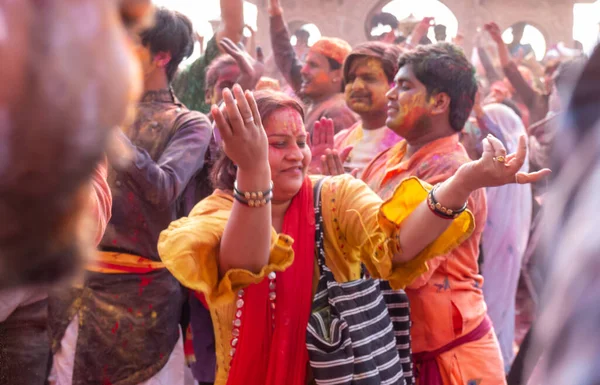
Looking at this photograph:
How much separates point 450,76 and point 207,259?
1287mm

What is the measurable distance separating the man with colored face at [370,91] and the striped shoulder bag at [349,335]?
1.40 meters

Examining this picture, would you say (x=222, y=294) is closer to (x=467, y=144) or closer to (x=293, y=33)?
(x=467, y=144)

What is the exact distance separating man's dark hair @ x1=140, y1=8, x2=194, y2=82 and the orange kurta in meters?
1.06

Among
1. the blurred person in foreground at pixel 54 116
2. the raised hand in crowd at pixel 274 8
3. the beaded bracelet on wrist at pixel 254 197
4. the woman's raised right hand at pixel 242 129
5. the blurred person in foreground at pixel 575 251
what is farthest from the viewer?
the raised hand in crowd at pixel 274 8

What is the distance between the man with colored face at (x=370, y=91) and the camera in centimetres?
325

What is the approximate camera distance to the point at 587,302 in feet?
1.91

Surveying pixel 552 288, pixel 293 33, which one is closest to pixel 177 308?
pixel 552 288

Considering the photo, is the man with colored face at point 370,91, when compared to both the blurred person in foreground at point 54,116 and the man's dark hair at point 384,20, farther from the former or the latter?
the man's dark hair at point 384,20

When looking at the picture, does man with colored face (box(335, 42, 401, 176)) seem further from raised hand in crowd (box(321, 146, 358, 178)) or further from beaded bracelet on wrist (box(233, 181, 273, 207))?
beaded bracelet on wrist (box(233, 181, 273, 207))

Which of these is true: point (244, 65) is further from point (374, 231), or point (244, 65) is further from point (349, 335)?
point (349, 335)

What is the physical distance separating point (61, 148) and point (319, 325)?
4.79ft

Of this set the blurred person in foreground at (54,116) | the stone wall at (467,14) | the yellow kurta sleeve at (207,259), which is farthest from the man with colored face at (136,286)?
the stone wall at (467,14)

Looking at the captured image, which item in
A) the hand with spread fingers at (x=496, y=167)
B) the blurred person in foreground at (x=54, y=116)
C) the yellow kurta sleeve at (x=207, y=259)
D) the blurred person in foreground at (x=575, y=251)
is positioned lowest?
the yellow kurta sleeve at (x=207, y=259)

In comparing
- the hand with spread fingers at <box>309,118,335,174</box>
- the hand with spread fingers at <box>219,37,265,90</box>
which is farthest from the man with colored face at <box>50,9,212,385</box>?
the hand with spread fingers at <box>219,37,265,90</box>
